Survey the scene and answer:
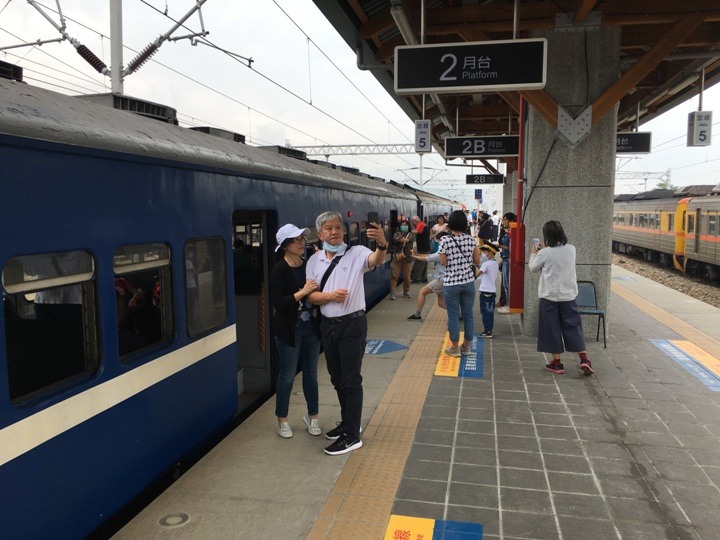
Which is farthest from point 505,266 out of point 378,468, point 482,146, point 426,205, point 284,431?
point 426,205

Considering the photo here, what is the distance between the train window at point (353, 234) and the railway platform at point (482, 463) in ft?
8.86

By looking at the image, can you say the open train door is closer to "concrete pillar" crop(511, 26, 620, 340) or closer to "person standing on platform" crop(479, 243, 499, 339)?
"person standing on platform" crop(479, 243, 499, 339)

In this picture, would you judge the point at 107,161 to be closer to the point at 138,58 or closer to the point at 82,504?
the point at 82,504

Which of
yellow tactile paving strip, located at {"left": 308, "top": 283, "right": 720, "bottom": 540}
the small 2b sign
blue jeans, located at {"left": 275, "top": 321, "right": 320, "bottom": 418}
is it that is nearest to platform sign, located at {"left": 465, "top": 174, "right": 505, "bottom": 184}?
the small 2b sign

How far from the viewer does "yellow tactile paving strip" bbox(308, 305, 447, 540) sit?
3.57m

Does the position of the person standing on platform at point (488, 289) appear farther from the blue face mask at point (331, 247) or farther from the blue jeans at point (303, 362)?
the blue face mask at point (331, 247)

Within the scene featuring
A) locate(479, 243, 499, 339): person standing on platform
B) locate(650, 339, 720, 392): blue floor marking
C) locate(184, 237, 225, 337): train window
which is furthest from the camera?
locate(479, 243, 499, 339): person standing on platform

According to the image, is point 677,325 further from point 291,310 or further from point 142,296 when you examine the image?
point 142,296

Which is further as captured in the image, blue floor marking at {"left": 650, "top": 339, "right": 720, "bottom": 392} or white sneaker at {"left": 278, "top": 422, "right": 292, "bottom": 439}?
blue floor marking at {"left": 650, "top": 339, "right": 720, "bottom": 392}

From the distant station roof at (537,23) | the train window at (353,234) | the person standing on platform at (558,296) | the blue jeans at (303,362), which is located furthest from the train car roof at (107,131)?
the train window at (353,234)

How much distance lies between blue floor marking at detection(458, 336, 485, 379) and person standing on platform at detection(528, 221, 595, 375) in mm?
758

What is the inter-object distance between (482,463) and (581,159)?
5.17 meters

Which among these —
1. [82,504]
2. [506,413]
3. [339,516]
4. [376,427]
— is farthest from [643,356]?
[82,504]

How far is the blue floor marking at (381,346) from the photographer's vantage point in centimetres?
785
